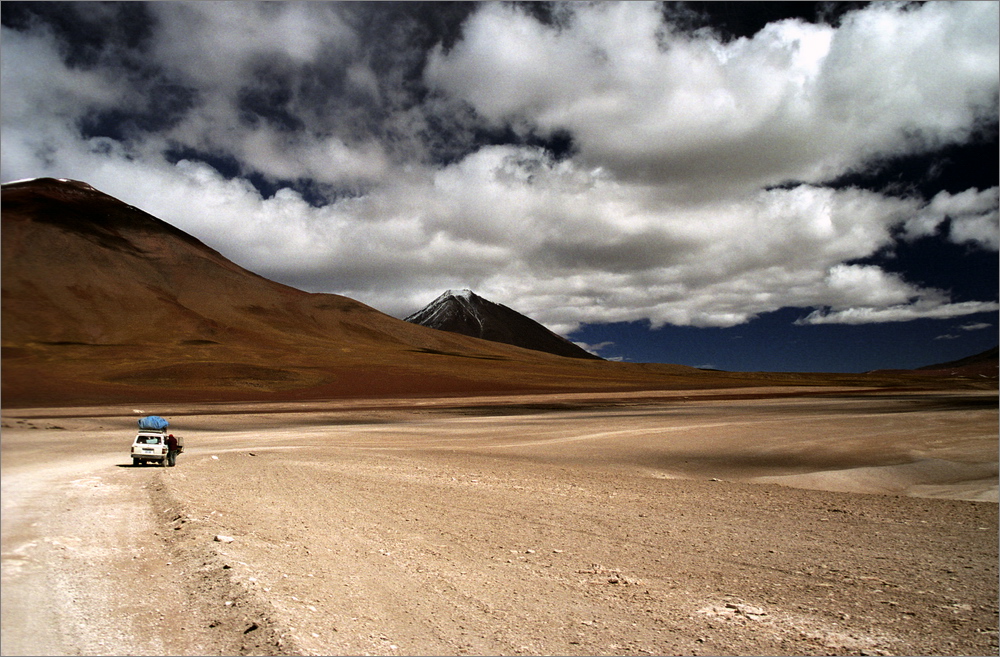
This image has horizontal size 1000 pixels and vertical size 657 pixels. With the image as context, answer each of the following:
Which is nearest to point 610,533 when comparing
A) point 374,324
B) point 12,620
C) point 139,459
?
point 12,620

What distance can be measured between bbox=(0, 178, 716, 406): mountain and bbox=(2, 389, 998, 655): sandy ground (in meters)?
0.67

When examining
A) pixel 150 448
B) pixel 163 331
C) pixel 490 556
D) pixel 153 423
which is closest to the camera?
pixel 490 556

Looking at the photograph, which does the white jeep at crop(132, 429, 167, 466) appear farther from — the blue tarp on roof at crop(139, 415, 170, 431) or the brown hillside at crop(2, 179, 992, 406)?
the brown hillside at crop(2, 179, 992, 406)

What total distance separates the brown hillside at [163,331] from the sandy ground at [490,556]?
0.66 m

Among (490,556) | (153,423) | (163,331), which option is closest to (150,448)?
(153,423)

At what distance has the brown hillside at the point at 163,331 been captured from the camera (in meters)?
3.51

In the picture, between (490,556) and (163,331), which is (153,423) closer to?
(490,556)

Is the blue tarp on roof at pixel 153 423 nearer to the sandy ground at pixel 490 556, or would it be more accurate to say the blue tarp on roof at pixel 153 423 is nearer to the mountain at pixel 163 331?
the sandy ground at pixel 490 556

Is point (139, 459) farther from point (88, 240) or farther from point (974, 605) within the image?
point (974, 605)

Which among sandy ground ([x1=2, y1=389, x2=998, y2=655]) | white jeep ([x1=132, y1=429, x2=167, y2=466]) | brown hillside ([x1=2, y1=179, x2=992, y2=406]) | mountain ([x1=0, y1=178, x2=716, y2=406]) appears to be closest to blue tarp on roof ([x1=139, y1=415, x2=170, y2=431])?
white jeep ([x1=132, y1=429, x2=167, y2=466])

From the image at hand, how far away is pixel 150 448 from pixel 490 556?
44.8ft

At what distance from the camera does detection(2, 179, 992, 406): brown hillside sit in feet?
11.5

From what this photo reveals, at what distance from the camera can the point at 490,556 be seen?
9875mm

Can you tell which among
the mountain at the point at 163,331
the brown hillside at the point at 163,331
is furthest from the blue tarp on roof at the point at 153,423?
the brown hillside at the point at 163,331
